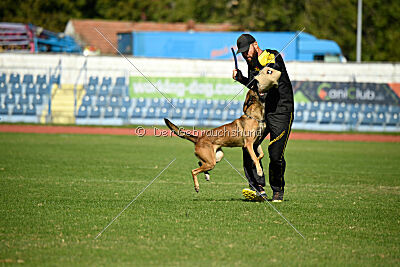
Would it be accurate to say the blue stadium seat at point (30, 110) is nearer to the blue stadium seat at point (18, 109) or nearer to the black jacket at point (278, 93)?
the blue stadium seat at point (18, 109)

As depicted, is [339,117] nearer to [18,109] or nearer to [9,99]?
[18,109]

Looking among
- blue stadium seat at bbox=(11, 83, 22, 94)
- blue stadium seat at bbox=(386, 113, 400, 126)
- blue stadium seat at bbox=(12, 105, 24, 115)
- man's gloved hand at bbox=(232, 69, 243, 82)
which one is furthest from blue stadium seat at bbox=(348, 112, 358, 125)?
man's gloved hand at bbox=(232, 69, 243, 82)

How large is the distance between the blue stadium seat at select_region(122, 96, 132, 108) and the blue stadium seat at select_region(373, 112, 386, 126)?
1262 cm

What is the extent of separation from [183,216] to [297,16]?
4458 centimetres

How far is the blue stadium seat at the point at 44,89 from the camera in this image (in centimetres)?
2878

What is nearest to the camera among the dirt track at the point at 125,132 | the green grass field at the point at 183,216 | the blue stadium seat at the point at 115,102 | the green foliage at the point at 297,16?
the green grass field at the point at 183,216

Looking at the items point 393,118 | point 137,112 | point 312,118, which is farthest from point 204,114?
point 393,118

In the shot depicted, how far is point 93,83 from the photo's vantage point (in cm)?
2909

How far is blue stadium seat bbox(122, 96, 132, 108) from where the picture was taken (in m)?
29.0

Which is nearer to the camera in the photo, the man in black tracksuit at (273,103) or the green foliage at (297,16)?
the man in black tracksuit at (273,103)

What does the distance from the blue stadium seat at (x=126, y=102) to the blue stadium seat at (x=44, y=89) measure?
12.6 feet

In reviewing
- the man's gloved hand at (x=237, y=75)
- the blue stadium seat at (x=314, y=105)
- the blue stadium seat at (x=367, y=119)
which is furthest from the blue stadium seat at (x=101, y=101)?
the man's gloved hand at (x=237, y=75)

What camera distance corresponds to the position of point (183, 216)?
8281mm

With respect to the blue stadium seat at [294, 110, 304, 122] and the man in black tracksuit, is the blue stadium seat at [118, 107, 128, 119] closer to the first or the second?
the blue stadium seat at [294, 110, 304, 122]
